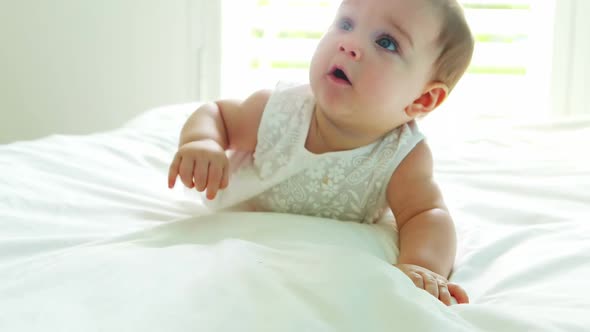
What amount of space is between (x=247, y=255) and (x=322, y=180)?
36cm

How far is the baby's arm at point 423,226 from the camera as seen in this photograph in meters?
0.69

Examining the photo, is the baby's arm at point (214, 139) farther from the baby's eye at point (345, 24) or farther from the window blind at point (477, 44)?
the window blind at point (477, 44)

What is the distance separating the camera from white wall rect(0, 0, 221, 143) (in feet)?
7.78

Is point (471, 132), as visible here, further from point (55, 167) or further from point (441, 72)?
point (55, 167)

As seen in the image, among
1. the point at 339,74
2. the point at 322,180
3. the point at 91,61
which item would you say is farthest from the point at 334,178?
the point at 91,61

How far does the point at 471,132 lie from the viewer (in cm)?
166

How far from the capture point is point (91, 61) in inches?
95.7

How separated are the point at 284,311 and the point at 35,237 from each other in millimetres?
349

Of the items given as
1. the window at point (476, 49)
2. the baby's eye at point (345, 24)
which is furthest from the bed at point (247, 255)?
the window at point (476, 49)

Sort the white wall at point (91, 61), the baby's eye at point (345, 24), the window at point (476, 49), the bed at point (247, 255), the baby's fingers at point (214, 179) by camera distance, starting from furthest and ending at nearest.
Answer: the window at point (476, 49) < the white wall at point (91, 61) < the baby's eye at point (345, 24) < the baby's fingers at point (214, 179) < the bed at point (247, 255)

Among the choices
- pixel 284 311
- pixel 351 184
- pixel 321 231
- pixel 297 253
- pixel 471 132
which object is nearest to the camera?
pixel 284 311

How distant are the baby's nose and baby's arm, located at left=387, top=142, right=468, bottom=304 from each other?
17 cm

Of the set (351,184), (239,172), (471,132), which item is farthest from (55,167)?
(471,132)

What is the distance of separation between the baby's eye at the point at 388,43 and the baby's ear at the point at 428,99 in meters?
0.10
